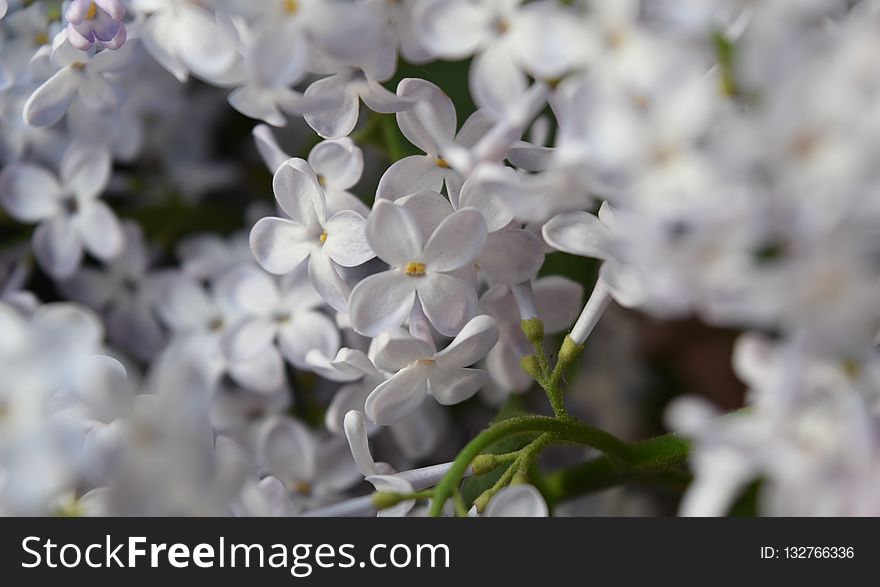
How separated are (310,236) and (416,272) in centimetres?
8

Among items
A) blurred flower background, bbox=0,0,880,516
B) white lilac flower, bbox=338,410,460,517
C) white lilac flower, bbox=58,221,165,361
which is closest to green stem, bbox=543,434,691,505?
blurred flower background, bbox=0,0,880,516

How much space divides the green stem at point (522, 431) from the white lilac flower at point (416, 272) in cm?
6

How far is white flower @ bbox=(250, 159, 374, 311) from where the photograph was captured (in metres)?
0.53

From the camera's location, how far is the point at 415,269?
0.51 meters

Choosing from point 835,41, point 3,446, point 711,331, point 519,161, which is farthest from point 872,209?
point 711,331

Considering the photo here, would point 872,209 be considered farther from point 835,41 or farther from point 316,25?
point 316,25

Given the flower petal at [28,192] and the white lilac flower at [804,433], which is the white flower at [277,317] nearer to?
the flower petal at [28,192]

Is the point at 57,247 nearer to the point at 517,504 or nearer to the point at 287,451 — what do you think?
the point at 287,451

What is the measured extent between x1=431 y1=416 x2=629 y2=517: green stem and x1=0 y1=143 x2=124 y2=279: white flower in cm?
36

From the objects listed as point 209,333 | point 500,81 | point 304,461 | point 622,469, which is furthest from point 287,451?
point 500,81

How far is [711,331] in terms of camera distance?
116 centimetres

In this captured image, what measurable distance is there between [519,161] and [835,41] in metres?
0.17

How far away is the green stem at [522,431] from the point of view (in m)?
0.47
